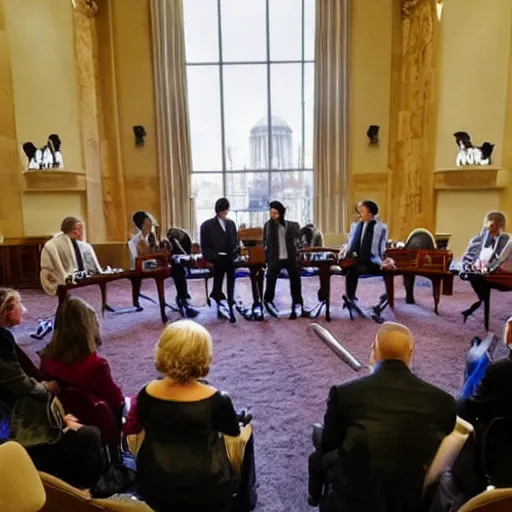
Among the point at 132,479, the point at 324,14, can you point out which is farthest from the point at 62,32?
the point at 132,479

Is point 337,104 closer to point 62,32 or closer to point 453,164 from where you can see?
point 453,164

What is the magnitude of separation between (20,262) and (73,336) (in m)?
5.43

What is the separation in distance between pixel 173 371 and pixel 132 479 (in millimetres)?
698

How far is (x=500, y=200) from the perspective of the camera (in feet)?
23.1

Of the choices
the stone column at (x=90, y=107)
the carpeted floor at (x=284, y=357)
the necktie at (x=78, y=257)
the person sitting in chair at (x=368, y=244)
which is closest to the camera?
the carpeted floor at (x=284, y=357)

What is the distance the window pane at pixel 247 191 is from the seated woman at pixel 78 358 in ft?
21.7

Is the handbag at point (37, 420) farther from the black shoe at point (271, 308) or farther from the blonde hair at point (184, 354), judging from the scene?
the black shoe at point (271, 308)

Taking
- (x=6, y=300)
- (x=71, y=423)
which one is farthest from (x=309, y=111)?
(x=71, y=423)

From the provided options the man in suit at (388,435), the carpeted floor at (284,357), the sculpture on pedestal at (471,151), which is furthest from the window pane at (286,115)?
the man in suit at (388,435)

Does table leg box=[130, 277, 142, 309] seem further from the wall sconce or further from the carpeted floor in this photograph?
the wall sconce

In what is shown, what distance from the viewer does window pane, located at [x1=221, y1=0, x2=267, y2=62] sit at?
8.16 m

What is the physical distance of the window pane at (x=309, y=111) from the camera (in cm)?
823

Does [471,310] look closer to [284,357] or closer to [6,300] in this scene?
[284,357]

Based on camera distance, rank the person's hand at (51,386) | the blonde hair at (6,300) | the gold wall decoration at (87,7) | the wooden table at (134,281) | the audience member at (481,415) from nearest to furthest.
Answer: the audience member at (481,415), the person's hand at (51,386), the blonde hair at (6,300), the wooden table at (134,281), the gold wall decoration at (87,7)
